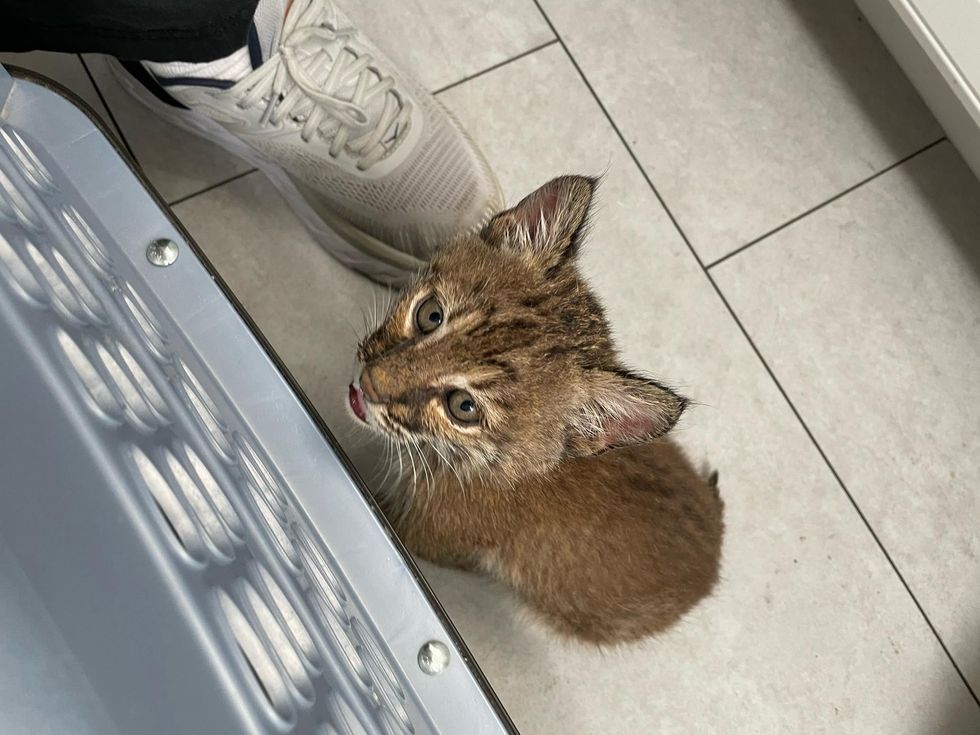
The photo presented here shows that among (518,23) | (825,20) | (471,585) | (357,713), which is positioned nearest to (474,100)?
(518,23)

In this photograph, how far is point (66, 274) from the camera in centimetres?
84

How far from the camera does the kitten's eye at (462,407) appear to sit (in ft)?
3.44

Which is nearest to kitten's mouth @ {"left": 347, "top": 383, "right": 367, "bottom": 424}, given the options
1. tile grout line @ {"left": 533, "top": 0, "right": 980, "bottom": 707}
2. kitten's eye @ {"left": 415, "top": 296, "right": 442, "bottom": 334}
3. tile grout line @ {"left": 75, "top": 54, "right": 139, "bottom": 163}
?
kitten's eye @ {"left": 415, "top": 296, "right": 442, "bottom": 334}

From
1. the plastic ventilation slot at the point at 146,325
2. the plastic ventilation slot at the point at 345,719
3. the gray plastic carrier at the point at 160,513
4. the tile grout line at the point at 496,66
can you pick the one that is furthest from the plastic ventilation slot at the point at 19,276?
the tile grout line at the point at 496,66

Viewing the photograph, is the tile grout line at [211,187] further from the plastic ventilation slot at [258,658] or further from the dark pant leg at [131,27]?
the plastic ventilation slot at [258,658]

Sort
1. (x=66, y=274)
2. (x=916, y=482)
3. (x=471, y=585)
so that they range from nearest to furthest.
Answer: (x=66, y=274)
(x=471, y=585)
(x=916, y=482)

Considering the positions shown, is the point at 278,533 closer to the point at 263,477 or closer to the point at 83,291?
the point at 263,477

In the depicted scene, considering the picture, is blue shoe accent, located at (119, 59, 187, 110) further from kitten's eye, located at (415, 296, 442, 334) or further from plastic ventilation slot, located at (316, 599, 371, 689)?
plastic ventilation slot, located at (316, 599, 371, 689)

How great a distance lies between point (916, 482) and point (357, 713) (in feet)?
4.07

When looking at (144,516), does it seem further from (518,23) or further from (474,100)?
(518,23)

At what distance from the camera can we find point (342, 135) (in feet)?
4.34

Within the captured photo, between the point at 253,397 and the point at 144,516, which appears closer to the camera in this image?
the point at 144,516

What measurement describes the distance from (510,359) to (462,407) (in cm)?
9

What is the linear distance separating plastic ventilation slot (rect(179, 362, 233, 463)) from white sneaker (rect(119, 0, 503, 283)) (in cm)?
53
